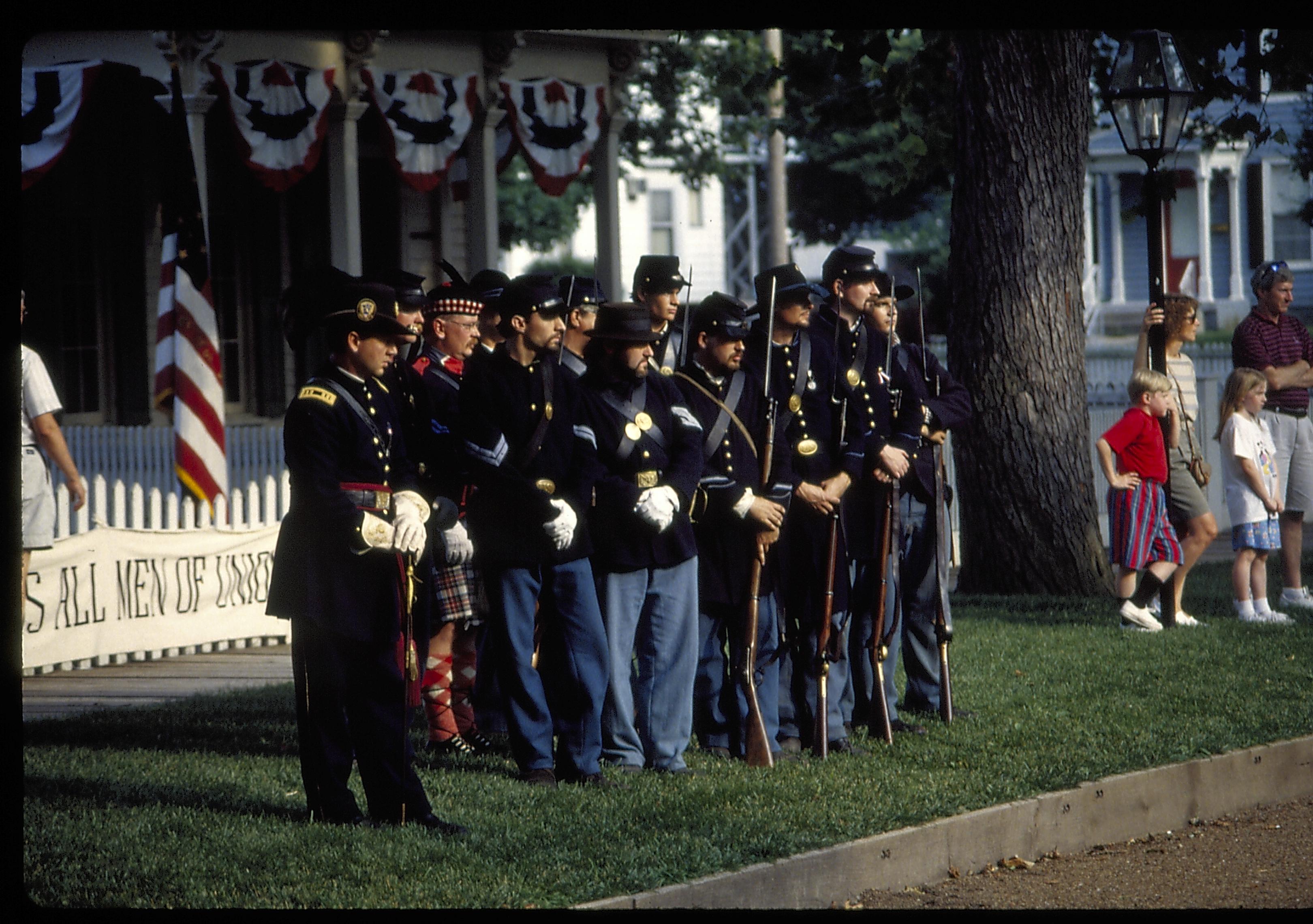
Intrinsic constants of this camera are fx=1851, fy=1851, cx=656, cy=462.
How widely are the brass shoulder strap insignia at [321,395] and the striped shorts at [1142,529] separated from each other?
6.37m

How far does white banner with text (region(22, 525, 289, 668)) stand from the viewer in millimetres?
11805

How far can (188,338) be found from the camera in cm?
1429

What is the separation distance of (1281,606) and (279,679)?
686 cm

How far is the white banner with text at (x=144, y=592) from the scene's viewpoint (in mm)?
11805

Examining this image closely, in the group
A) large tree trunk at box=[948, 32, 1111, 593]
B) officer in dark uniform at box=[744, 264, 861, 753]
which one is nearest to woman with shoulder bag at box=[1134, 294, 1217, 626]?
large tree trunk at box=[948, 32, 1111, 593]

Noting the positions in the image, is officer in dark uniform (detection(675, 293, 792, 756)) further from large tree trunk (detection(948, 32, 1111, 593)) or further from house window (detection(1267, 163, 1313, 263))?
house window (detection(1267, 163, 1313, 263))

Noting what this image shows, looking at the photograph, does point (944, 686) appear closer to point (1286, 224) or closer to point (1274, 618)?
point (1274, 618)

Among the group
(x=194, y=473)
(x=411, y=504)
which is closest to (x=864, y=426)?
(x=411, y=504)

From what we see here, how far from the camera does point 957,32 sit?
14.3 m

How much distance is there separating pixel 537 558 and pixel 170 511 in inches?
228

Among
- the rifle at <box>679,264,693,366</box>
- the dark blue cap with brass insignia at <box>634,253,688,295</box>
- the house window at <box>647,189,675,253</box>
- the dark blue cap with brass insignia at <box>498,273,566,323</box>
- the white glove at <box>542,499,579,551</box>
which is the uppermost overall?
the house window at <box>647,189,675,253</box>

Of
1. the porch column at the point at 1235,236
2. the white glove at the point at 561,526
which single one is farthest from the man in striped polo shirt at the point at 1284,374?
the porch column at the point at 1235,236

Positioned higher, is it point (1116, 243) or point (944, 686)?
point (1116, 243)

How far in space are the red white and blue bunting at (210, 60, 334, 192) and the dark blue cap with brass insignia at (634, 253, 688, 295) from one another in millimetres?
7840
